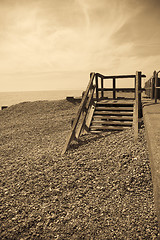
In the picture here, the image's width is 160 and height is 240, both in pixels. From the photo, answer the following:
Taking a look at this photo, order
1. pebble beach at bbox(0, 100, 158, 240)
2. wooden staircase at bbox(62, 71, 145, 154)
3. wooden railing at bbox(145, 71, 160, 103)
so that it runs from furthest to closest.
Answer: wooden railing at bbox(145, 71, 160, 103) → wooden staircase at bbox(62, 71, 145, 154) → pebble beach at bbox(0, 100, 158, 240)

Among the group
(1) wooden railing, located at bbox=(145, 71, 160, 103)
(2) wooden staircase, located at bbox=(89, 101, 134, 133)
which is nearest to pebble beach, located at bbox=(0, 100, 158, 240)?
(2) wooden staircase, located at bbox=(89, 101, 134, 133)

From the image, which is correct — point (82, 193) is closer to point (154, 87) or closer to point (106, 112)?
point (106, 112)

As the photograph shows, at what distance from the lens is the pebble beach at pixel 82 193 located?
109 inches

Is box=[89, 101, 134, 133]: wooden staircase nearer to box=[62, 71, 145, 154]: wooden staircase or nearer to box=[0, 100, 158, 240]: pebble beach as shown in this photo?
box=[62, 71, 145, 154]: wooden staircase

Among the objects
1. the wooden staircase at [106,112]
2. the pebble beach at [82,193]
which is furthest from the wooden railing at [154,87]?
the pebble beach at [82,193]

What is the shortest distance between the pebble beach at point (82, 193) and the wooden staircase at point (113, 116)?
1082 mm

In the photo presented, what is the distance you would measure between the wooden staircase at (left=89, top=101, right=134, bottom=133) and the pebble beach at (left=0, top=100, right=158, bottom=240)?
1082mm

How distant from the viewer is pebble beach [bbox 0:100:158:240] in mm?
2758

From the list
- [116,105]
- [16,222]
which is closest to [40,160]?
[16,222]

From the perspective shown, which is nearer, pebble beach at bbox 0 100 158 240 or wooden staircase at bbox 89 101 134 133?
pebble beach at bbox 0 100 158 240

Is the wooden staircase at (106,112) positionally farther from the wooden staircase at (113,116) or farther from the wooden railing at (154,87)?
the wooden railing at (154,87)

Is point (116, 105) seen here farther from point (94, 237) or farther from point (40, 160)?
point (94, 237)

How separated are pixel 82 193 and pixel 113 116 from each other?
4640 millimetres

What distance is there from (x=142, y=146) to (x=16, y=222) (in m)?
3.59
